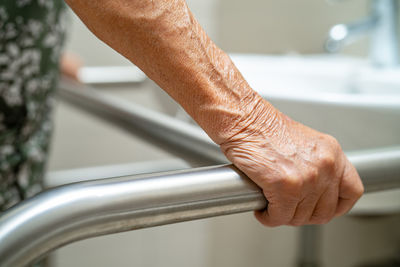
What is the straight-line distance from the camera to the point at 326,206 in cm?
32

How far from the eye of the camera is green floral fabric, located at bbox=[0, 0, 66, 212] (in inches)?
20.4

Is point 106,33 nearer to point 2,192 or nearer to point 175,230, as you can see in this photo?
point 2,192

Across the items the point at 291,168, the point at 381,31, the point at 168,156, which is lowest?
the point at 168,156

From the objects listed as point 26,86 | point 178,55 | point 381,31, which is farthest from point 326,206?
point 381,31

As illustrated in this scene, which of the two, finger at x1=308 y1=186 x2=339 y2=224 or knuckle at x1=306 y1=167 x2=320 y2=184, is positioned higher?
knuckle at x1=306 y1=167 x2=320 y2=184

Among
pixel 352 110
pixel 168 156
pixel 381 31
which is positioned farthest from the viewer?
pixel 168 156

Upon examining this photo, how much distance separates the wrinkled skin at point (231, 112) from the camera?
297 mm

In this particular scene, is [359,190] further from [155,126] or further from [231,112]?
[155,126]

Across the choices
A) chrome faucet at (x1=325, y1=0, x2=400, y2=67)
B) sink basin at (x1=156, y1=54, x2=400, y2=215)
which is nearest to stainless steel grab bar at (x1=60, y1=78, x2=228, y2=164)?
sink basin at (x1=156, y1=54, x2=400, y2=215)

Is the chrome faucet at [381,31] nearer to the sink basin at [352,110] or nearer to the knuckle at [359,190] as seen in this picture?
the sink basin at [352,110]

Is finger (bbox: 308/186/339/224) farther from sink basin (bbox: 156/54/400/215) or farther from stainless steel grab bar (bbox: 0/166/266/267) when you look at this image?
sink basin (bbox: 156/54/400/215)

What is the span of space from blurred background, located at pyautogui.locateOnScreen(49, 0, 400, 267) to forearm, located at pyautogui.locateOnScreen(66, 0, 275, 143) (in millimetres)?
682

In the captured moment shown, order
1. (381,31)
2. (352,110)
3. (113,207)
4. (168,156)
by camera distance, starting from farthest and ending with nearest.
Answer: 1. (168,156)
2. (381,31)
3. (352,110)
4. (113,207)

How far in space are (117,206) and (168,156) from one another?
0.78m
